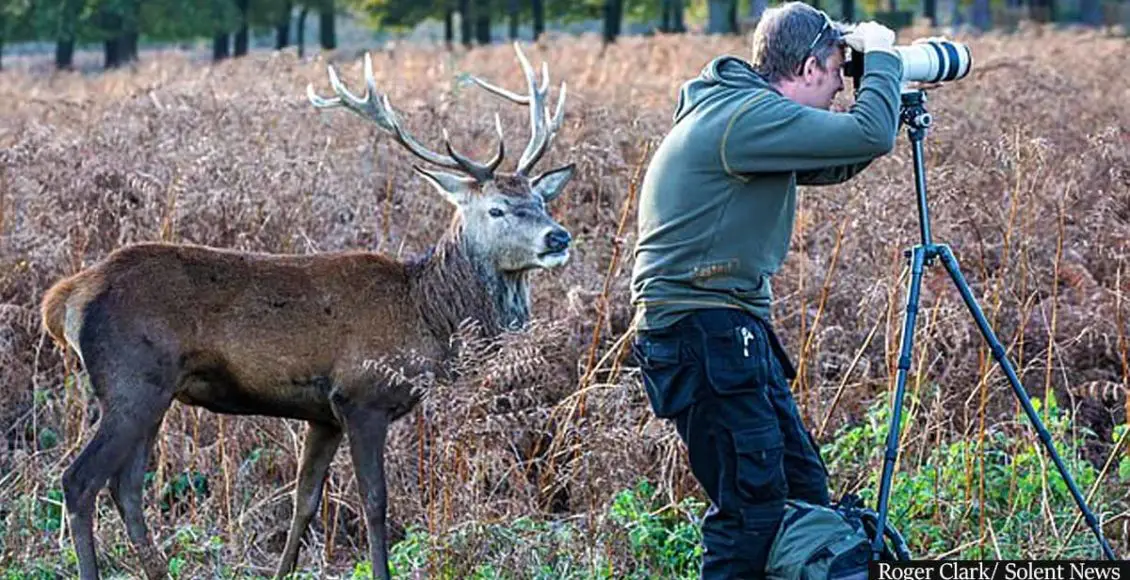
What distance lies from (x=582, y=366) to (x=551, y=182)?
0.96 metres

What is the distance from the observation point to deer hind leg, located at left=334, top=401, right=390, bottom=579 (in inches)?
270

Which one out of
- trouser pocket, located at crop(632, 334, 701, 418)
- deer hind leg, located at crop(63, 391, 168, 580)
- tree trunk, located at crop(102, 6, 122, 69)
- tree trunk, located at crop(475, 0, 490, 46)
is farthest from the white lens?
tree trunk, located at crop(475, 0, 490, 46)

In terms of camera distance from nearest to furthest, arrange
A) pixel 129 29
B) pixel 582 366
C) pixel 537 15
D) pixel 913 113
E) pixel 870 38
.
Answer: pixel 870 38 < pixel 913 113 < pixel 582 366 < pixel 129 29 < pixel 537 15

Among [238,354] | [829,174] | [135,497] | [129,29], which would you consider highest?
[829,174]

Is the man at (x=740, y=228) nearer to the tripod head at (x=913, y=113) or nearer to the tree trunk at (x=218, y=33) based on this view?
the tripod head at (x=913, y=113)

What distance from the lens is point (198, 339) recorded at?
22.6 feet

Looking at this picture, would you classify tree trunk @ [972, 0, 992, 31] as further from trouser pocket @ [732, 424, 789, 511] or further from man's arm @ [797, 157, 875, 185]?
trouser pocket @ [732, 424, 789, 511]

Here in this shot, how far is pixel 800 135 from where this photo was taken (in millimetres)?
4957

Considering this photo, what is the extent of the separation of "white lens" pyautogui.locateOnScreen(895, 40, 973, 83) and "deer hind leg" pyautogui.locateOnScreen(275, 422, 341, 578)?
3049mm

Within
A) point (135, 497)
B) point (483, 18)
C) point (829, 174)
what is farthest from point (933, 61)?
point (483, 18)

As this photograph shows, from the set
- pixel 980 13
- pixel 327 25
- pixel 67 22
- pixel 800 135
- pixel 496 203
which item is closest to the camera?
pixel 800 135

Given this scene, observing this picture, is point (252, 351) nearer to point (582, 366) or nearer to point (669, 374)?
point (582, 366)

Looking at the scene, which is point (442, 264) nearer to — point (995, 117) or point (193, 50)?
point (995, 117)

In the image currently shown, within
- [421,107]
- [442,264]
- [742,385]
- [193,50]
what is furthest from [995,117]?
[193,50]
